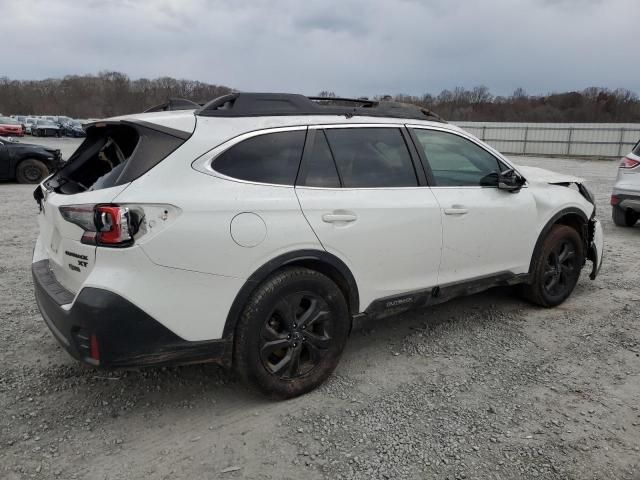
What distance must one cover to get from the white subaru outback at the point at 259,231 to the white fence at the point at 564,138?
32.2m

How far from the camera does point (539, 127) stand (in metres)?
34.9

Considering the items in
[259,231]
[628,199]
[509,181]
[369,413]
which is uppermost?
[509,181]

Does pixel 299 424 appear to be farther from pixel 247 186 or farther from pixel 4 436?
pixel 4 436

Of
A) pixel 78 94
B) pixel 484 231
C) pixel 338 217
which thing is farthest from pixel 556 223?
pixel 78 94

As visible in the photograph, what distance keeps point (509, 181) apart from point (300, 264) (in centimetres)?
202

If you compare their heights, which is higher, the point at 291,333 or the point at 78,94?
the point at 78,94

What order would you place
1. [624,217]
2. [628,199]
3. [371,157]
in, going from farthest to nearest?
[624,217] < [628,199] < [371,157]

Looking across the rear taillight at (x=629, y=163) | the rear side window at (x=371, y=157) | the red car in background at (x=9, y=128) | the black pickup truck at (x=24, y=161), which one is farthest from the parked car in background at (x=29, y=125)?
the rear side window at (x=371, y=157)

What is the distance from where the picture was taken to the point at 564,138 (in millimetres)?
33656

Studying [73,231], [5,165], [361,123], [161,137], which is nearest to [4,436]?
[73,231]

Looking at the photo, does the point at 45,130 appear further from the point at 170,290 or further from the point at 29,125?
the point at 170,290

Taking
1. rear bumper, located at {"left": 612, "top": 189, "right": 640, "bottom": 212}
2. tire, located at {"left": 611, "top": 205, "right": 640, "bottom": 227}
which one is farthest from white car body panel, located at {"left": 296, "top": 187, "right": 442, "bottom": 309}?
tire, located at {"left": 611, "top": 205, "right": 640, "bottom": 227}

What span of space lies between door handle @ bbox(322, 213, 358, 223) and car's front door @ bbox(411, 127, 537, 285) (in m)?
0.81

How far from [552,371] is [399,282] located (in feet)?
4.02
